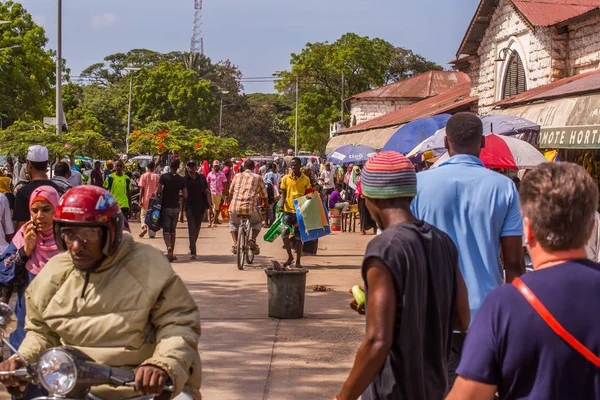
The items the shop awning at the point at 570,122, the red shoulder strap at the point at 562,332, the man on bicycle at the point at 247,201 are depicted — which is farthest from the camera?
the man on bicycle at the point at 247,201

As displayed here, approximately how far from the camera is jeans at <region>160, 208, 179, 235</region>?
581 inches

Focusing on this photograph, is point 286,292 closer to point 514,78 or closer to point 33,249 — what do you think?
point 33,249

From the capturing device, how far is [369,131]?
31609mm

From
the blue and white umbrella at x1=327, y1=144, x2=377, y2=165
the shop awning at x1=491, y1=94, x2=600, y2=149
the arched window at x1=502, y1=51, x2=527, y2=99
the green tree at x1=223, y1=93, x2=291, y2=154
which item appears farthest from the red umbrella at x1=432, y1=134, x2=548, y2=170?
the green tree at x1=223, y1=93, x2=291, y2=154

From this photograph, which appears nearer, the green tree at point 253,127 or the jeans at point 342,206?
the jeans at point 342,206

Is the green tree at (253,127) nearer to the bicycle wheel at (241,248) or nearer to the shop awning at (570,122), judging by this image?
the bicycle wheel at (241,248)

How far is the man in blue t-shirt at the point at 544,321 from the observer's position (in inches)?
93.4

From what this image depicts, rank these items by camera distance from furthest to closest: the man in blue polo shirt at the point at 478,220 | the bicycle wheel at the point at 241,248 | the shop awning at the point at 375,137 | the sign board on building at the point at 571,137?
the shop awning at the point at 375,137, the bicycle wheel at the point at 241,248, the sign board on building at the point at 571,137, the man in blue polo shirt at the point at 478,220

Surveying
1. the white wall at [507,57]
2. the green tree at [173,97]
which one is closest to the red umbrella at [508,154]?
the white wall at [507,57]

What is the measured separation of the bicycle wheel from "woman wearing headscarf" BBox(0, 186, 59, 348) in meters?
8.29

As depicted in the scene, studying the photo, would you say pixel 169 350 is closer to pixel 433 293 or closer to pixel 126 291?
pixel 126 291

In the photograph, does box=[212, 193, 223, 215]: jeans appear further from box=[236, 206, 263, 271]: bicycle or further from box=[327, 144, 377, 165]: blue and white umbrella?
box=[236, 206, 263, 271]: bicycle

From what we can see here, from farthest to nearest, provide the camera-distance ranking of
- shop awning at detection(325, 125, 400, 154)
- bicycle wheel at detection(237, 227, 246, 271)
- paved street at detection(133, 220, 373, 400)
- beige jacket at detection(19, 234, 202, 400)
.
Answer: shop awning at detection(325, 125, 400, 154), bicycle wheel at detection(237, 227, 246, 271), paved street at detection(133, 220, 373, 400), beige jacket at detection(19, 234, 202, 400)

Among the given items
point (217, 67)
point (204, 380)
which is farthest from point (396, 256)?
point (217, 67)
